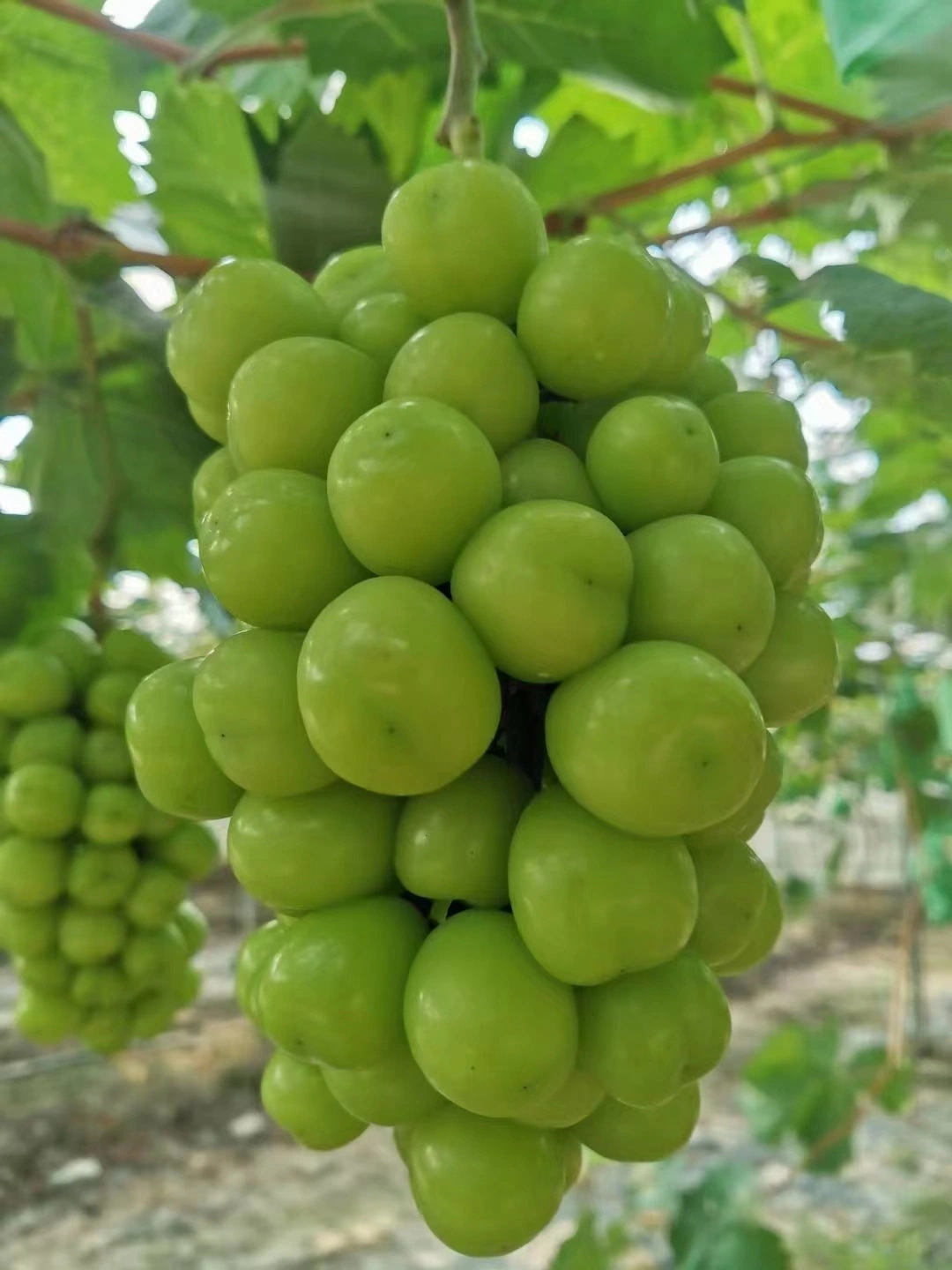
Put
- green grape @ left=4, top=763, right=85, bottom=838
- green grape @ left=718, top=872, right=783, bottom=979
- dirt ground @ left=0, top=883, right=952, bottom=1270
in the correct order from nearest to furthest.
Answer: green grape @ left=718, top=872, right=783, bottom=979, green grape @ left=4, top=763, right=85, bottom=838, dirt ground @ left=0, top=883, right=952, bottom=1270

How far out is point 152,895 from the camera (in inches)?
24.0

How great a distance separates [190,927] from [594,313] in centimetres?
51

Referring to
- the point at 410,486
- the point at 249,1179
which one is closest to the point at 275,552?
the point at 410,486

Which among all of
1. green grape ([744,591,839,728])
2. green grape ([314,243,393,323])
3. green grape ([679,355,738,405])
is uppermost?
green grape ([314,243,393,323])

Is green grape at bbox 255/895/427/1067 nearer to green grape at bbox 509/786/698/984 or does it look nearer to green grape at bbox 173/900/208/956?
green grape at bbox 509/786/698/984

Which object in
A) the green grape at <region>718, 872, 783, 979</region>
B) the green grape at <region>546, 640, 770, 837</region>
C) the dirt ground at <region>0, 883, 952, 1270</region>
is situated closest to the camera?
the green grape at <region>546, 640, 770, 837</region>

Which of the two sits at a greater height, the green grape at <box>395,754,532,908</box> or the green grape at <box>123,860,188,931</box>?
the green grape at <box>395,754,532,908</box>

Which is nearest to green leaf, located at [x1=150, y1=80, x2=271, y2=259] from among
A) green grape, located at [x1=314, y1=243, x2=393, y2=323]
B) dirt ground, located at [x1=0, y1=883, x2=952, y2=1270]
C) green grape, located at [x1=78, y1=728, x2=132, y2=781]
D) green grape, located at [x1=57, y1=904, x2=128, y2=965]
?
green grape, located at [x1=314, y1=243, x2=393, y2=323]

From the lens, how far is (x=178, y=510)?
0.73m

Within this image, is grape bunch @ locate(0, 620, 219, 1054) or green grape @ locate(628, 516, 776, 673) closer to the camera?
green grape @ locate(628, 516, 776, 673)

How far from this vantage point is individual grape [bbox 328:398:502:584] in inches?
11.6

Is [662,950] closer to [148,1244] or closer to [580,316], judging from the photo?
[580,316]

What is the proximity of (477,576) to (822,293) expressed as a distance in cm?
30

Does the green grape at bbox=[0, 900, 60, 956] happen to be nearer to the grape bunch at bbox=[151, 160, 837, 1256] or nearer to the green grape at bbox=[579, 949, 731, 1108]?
the grape bunch at bbox=[151, 160, 837, 1256]
